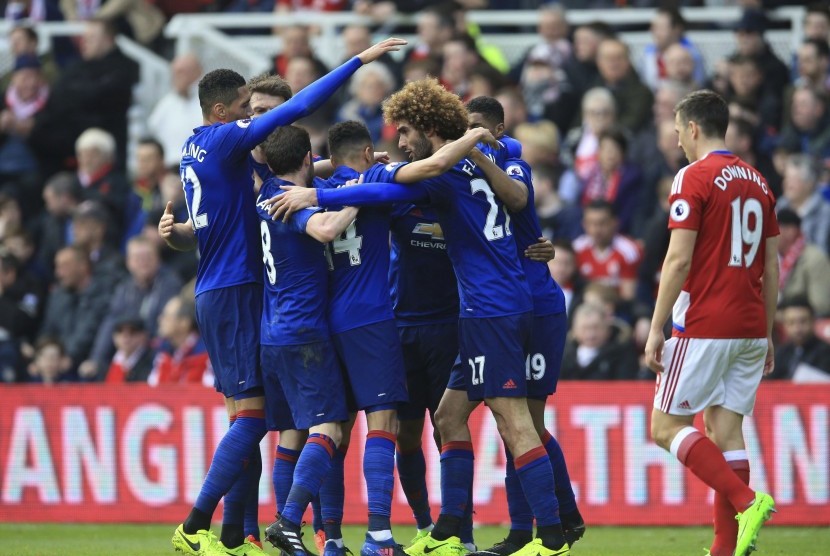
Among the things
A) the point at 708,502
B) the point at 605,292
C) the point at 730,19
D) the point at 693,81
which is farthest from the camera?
the point at 730,19

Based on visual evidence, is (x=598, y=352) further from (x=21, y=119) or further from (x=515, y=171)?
(x=21, y=119)

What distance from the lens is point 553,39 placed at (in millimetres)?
17234

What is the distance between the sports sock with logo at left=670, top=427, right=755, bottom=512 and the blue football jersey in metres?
2.95

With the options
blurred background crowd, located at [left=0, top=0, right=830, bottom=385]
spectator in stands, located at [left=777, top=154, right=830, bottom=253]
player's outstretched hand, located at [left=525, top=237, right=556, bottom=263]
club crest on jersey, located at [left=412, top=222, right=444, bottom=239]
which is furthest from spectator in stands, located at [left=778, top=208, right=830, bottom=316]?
club crest on jersey, located at [left=412, top=222, right=444, bottom=239]

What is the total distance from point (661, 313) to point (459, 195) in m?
1.48

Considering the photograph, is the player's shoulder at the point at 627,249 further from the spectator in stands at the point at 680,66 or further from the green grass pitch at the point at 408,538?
the green grass pitch at the point at 408,538

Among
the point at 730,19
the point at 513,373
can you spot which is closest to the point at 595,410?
the point at 513,373

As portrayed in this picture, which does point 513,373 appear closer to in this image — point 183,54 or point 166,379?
point 166,379

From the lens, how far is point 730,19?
58.6 ft

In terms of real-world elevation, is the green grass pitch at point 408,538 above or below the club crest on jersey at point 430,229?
below

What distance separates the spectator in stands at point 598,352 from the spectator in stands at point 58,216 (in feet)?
22.1

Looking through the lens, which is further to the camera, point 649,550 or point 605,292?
point 605,292

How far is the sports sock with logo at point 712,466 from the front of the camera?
28.8 feet

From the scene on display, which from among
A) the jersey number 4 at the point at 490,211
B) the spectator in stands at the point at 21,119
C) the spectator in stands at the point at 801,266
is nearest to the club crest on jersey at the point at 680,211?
the jersey number 4 at the point at 490,211
